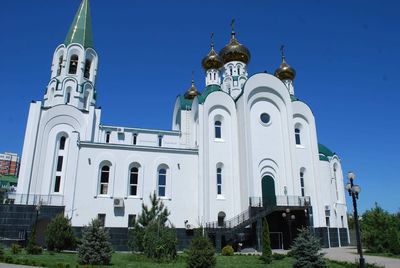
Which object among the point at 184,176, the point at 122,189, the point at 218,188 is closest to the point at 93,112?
the point at 122,189

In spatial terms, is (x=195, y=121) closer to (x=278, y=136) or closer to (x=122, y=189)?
(x=278, y=136)

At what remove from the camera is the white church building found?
23844mm

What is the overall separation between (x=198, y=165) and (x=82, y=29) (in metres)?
17.9

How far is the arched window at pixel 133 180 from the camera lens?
2497 centimetres

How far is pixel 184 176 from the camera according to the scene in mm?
26047

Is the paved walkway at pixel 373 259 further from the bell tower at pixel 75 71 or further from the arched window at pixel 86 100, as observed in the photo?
the arched window at pixel 86 100

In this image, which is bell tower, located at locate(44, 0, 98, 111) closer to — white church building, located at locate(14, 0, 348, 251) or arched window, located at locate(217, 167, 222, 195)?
white church building, located at locate(14, 0, 348, 251)

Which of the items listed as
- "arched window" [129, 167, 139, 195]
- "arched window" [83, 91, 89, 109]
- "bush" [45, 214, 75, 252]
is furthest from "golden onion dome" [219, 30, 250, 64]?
"bush" [45, 214, 75, 252]

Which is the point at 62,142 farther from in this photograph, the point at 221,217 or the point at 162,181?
the point at 221,217

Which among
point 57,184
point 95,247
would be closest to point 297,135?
point 57,184

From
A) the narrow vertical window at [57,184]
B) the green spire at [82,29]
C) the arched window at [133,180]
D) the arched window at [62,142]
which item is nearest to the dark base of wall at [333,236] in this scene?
the arched window at [133,180]

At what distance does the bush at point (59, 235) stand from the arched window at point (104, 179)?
5749mm

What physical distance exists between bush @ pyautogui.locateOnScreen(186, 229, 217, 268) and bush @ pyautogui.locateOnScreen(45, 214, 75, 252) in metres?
9.26

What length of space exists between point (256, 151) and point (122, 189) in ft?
35.5
